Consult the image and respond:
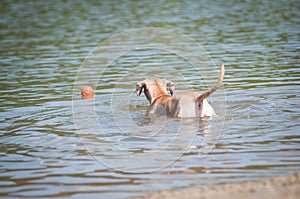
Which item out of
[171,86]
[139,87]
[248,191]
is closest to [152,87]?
[139,87]

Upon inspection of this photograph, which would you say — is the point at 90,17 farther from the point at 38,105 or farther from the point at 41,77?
the point at 38,105

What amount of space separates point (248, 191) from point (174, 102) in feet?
15.2

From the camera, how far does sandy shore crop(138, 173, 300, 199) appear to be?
640 cm

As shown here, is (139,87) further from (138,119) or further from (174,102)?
(174,102)

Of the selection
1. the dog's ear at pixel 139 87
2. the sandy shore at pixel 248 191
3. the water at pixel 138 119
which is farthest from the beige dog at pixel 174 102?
the sandy shore at pixel 248 191

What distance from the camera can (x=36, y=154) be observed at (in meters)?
9.05

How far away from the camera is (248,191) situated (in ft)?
21.7

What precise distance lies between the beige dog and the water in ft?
0.68

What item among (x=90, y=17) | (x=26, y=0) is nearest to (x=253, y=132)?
(x=90, y=17)

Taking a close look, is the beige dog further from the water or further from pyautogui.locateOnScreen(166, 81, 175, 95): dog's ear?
the water

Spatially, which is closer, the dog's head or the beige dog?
the beige dog

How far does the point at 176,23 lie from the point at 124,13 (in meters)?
5.73

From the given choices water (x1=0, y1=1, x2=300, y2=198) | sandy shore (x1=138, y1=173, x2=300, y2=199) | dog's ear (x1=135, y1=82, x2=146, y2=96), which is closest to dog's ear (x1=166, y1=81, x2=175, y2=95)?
dog's ear (x1=135, y1=82, x2=146, y2=96)

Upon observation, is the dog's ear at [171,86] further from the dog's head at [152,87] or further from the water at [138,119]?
the water at [138,119]
